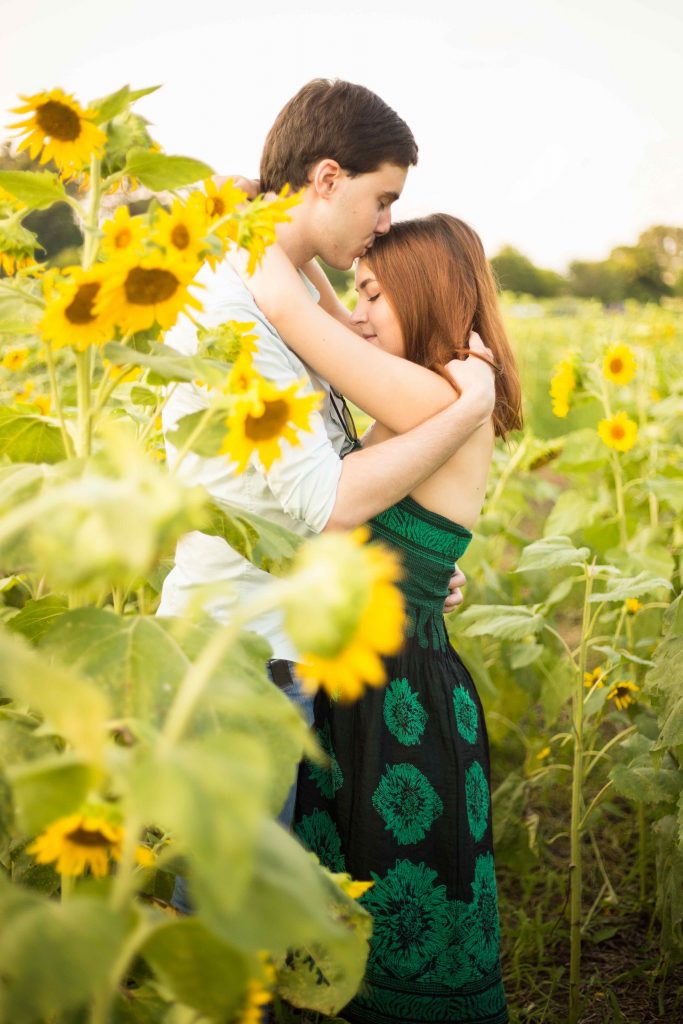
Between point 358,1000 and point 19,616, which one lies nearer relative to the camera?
point 19,616

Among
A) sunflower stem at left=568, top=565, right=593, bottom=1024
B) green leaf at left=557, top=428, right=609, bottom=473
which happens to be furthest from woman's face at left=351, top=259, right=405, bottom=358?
green leaf at left=557, top=428, right=609, bottom=473

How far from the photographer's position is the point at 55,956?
582 millimetres

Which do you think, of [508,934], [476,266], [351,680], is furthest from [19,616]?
[508,934]

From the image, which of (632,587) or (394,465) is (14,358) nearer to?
(394,465)

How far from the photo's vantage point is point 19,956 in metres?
0.58

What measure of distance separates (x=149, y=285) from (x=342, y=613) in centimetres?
51

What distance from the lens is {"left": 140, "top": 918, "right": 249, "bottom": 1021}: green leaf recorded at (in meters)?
0.65

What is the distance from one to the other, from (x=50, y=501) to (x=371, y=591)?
197 mm

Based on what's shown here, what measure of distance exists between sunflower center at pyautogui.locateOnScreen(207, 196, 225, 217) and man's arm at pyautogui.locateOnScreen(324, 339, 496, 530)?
1.64 ft

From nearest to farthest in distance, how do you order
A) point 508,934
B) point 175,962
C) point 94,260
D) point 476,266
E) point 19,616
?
point 175,962
point 94,260
point 19,616
point 476,266
point 508,934

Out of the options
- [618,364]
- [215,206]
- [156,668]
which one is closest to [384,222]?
[215,206]

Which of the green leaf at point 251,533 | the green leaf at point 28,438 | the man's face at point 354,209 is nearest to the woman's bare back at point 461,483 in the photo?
the man's face at point 354,209

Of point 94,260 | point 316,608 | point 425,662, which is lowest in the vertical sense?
point 425,662

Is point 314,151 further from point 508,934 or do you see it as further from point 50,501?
point 508,934
